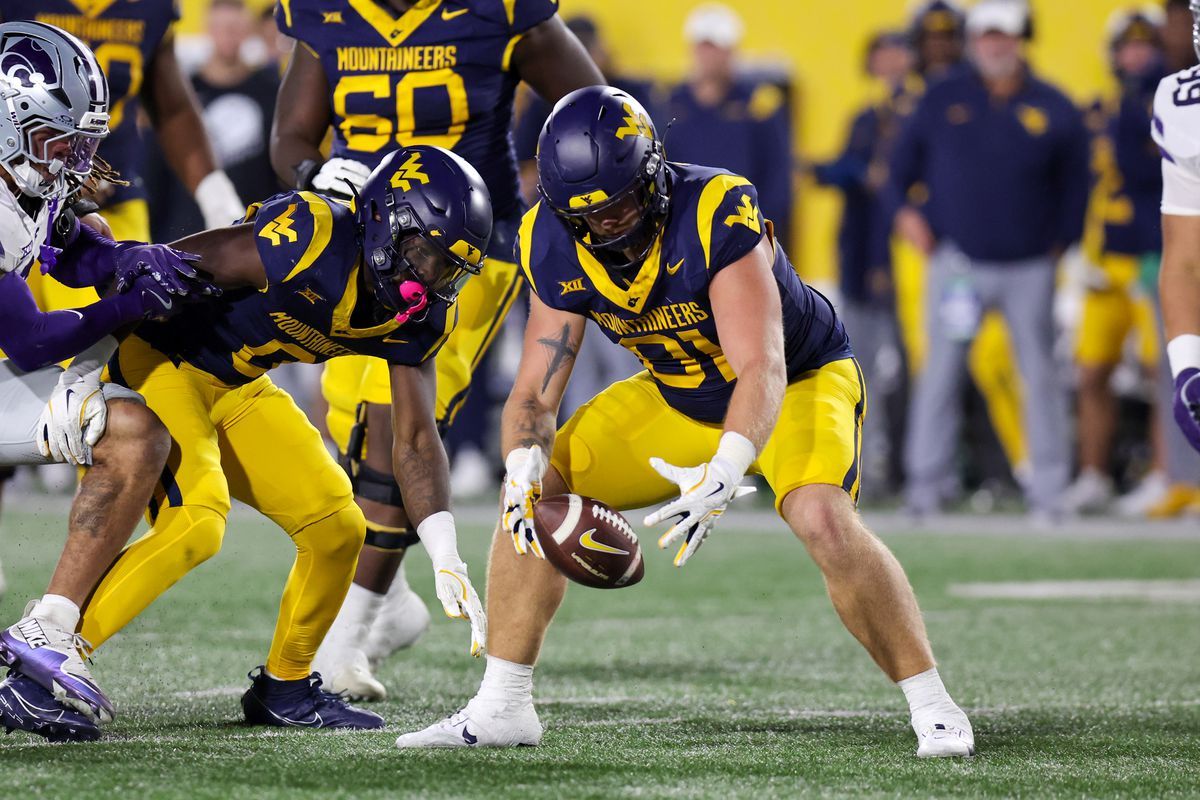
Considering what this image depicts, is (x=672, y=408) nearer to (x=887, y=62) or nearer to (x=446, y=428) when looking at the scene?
(x=446, y=428)

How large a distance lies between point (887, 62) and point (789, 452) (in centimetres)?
696

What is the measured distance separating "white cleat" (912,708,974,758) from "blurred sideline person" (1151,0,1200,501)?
0.85m

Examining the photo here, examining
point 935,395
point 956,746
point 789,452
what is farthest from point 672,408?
point 935,395

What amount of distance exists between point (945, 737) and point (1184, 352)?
1.01 m

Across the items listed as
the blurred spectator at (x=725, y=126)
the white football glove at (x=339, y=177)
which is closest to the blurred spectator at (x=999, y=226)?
the blurred spectator at (x=725, y=126)

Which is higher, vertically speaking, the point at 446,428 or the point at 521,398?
the point at 521,398

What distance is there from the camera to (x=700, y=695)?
459cm

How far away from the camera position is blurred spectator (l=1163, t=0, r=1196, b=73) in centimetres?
884

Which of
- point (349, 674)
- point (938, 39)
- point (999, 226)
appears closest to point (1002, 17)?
point (999, 226)

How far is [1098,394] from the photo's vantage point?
9805 millimetres

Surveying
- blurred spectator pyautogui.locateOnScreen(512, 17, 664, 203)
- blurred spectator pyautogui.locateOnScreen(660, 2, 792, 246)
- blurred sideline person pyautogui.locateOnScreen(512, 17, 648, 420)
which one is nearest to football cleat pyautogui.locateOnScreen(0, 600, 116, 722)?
blurred spectator pyautogui.locateOnScreen(512, 17, 664, 203)

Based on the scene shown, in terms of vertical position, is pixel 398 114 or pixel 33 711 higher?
pixel 398 114

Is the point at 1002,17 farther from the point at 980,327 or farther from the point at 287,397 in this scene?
the point at 287,397

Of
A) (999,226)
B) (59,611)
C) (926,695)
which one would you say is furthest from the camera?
(999,226)
